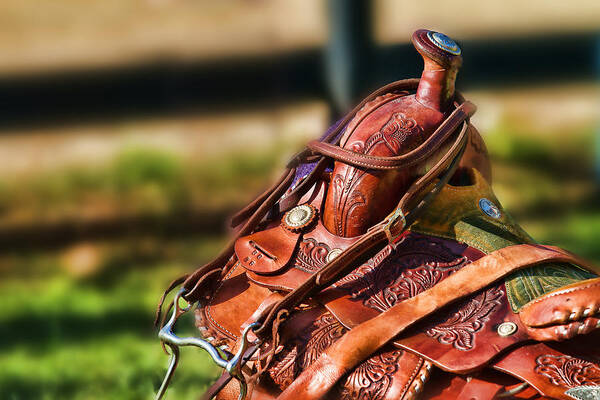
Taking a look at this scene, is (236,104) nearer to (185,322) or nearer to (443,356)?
(185,322)

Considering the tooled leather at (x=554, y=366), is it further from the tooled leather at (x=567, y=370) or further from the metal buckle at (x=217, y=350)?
the metal buckle at (x=217, y=350)

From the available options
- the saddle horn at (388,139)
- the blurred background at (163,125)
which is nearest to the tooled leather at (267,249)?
the saddle horn at (388,139)

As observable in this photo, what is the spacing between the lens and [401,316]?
143 centimetres

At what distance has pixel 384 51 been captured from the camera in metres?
4.89

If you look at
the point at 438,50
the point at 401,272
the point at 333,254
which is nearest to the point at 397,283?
the point at 401,272

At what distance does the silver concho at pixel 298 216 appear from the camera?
66.0 inches

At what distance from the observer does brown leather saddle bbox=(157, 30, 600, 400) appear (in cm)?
135

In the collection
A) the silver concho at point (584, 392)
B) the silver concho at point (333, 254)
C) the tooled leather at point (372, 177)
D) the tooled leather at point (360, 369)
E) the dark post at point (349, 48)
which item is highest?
the tooled leather at point (372, 177)

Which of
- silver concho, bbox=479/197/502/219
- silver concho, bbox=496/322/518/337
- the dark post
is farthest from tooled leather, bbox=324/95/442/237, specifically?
the dark post

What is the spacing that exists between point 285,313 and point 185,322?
2.43 metres

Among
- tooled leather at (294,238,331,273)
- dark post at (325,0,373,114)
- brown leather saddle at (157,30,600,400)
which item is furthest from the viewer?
dark post at (325,0,373,114)

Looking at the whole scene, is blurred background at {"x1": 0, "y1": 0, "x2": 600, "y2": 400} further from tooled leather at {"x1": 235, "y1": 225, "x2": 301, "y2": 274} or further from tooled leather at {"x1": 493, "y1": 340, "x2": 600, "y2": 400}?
tooled leather at {"x1": 493, "y1": 340, "x2": 600, "y2": 400}

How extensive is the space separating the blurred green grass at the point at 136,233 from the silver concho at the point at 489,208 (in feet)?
7.33

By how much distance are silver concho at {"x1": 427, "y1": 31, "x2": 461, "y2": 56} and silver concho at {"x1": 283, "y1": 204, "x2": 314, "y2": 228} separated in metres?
0.51
